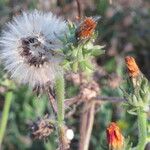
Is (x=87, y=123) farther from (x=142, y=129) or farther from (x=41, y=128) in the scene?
(x=142, y=129)

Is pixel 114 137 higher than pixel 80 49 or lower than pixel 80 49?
lower

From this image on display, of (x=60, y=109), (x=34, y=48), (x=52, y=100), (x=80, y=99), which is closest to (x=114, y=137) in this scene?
(x=60, y=109)

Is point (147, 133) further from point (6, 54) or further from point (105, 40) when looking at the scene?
point (105, 40)

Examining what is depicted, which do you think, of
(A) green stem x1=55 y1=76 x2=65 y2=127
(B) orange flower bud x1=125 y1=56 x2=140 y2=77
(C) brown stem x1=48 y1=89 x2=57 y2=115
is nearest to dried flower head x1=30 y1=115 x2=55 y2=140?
(C) brown stem x1=48 y1=89 x2=57 y2=115

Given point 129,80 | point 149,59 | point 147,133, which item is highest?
point 149,59

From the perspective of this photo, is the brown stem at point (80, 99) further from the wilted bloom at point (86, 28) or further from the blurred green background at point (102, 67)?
the wilted bloom at point (86, 28)

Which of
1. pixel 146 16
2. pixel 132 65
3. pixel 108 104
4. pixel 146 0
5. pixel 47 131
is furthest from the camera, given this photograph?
pixel 146 0

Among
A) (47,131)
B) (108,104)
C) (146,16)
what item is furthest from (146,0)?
(47,131)
